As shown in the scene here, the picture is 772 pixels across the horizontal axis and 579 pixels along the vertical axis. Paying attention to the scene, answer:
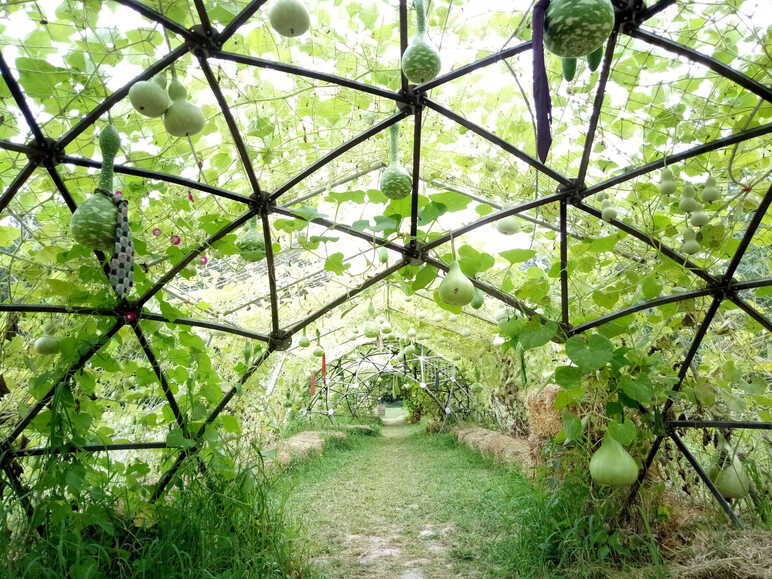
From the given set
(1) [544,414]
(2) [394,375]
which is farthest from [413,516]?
(2) [394,375]

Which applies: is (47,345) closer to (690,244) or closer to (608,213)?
(608,213)

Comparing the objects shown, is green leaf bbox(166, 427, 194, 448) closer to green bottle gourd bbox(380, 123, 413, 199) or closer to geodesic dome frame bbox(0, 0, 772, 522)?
geodesic dome frame bbox(0, 0, 772, 522)

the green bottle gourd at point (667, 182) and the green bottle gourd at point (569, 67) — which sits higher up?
the green bottle gourd at point (667, 182)

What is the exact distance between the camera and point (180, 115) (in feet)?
4.83

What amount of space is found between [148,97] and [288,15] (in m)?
0.46

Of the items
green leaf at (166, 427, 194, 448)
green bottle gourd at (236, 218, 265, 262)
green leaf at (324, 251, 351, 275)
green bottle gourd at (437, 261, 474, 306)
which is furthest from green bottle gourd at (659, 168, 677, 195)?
green leaf at (166, 427, 194, 448)

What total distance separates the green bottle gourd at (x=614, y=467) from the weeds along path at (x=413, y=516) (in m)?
1.23

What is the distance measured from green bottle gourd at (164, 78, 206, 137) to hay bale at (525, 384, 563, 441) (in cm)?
314

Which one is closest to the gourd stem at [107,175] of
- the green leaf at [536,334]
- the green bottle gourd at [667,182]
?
the green leaf at [536,334]

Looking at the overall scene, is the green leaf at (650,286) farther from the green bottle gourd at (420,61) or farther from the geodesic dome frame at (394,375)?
the geodesic dome frame at (394,375)

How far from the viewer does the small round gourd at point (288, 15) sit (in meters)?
1.24

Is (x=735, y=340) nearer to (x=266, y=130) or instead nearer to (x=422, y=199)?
(x=422, y=199)

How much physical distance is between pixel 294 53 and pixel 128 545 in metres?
2.48

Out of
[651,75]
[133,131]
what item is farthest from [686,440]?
[133,131]
